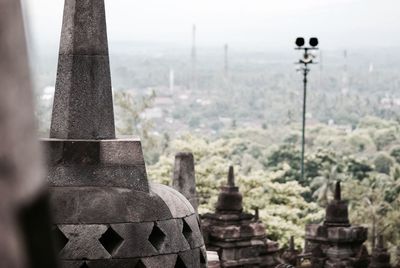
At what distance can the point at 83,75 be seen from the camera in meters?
8.56

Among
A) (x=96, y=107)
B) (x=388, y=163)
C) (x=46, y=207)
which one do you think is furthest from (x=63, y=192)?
(x=388, y=163)

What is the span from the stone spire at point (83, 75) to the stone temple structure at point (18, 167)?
6.90 metres

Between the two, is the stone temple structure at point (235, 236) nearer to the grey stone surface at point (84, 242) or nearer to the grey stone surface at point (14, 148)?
the grey stone surface at point (84, 242)

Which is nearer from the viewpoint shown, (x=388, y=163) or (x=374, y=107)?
(x=388, y=163)

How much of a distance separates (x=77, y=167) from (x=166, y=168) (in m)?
41.6

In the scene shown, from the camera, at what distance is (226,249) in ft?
68.0

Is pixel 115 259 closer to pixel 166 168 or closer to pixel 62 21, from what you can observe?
pixel 62 21

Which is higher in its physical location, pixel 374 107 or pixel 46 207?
pixel 46 207

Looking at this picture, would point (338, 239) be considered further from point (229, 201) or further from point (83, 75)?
point (83, 75)

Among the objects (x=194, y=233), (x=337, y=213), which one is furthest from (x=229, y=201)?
(x=194, y=233)

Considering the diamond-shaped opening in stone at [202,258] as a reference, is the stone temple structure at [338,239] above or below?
below

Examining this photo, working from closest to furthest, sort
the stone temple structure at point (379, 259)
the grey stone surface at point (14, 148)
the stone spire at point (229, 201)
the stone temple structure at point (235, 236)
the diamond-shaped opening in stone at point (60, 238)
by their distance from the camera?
the grey stone surface at point (14, 148)
the diamond-shaped opening in stone at point (60, 238)
the stone temple structure at point (235, 236)
the stone spire at point (229, 201)
the stone temple structure at point (379, 259)

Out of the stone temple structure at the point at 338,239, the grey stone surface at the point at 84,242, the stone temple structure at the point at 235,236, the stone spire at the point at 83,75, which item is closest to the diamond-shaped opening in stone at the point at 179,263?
the grey stone surface at the point at 84,242

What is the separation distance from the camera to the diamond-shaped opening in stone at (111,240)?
8055mm
